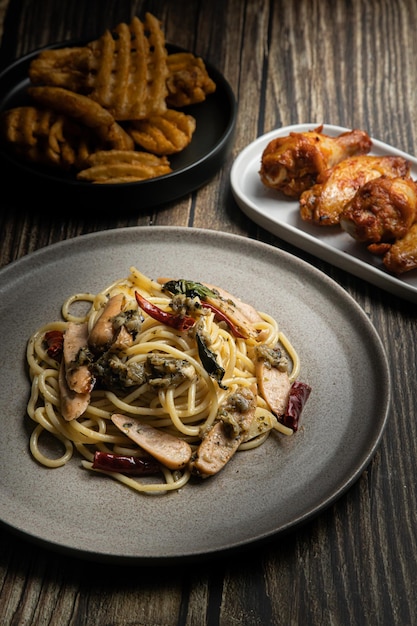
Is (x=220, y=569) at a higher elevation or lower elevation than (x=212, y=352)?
lower

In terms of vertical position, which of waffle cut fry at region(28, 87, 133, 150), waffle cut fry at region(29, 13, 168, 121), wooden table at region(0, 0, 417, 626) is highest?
waffle cut fry at region(29, 13, 168, 121)

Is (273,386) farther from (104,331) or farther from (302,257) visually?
(302,257)

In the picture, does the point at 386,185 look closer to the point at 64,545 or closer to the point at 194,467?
the point at 194,467

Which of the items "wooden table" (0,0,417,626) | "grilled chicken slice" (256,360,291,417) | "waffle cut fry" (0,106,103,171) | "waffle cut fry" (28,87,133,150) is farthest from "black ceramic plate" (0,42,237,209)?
"grilled chicken slice" (256,360,291,417)

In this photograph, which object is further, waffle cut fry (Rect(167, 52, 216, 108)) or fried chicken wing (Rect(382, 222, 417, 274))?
waffle cut fry (Rect(167, 52, 216, 108))

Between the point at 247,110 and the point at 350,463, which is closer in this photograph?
the point at 350,463

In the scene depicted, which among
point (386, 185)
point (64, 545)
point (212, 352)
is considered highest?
point (386, 185)

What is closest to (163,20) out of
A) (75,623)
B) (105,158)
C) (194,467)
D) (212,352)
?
(105,158)

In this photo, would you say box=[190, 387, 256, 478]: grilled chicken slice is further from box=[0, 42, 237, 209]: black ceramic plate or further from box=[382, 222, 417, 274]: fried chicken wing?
box=[0, 42, 237, 209]: black ceramic plate

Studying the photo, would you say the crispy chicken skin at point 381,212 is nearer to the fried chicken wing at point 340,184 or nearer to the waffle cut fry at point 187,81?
the fried chicken wing at point 340,184
